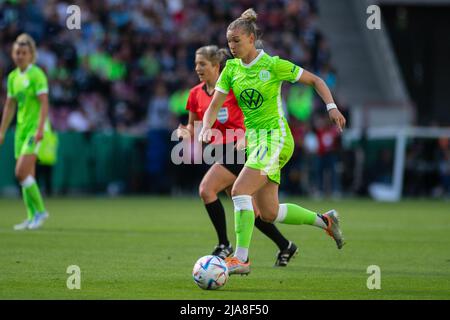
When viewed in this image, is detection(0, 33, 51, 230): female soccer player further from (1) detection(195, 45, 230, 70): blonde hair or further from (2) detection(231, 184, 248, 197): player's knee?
(2) detection(231, 184, 248, 197): player's knee

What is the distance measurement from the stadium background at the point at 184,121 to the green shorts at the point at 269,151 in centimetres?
154

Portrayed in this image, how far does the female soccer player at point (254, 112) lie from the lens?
30.8ft

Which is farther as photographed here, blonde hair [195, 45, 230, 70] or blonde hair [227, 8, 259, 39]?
blonde hair [195, 45, 230, 70]

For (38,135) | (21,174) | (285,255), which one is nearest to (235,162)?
(285,255)

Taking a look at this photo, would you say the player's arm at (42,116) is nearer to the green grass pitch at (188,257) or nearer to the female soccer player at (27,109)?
the female soccer player at (27,109)

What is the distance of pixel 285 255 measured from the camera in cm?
1063

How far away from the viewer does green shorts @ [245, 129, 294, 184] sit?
9.47 metres

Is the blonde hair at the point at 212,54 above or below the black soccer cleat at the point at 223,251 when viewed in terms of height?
above

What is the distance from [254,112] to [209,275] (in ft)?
6.02

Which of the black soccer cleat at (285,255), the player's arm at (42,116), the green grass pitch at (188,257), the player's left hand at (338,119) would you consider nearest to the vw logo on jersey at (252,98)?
the player's left hand at (338,119)

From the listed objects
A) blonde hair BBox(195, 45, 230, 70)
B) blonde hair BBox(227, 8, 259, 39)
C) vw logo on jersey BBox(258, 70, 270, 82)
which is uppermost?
blonde hair BBox(227, 8, 259, 39)

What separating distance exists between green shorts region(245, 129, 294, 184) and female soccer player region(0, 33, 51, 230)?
542 cm

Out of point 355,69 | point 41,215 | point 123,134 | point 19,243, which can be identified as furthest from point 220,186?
point 355,69
